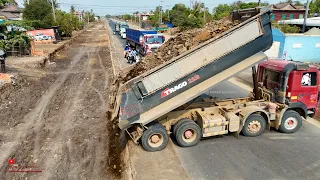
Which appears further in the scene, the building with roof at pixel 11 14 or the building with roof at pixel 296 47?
the building with roof at pixel 11 14

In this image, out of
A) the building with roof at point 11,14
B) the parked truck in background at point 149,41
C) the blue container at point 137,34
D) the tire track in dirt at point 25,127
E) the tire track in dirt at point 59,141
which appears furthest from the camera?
the building with roof at point 11,14

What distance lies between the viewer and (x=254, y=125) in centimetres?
804

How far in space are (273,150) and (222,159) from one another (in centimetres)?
162

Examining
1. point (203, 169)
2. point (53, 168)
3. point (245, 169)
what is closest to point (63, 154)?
point (53, 168)

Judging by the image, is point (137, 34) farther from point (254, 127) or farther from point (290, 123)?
point (290, 123)

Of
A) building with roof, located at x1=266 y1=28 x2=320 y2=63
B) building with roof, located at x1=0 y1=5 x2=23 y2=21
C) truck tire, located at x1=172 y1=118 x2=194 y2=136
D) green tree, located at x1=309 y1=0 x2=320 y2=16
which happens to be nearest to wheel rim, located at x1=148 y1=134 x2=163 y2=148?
truck tire, located at x1=172 y1=118 x2=194 y2=136

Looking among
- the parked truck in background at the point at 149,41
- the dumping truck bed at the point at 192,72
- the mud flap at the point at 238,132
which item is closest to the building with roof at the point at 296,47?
the parked truck in background at the point at 149,41

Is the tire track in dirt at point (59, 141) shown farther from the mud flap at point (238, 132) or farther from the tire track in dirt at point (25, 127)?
the mud flap at point (238, 132)

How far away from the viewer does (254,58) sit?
733 cm

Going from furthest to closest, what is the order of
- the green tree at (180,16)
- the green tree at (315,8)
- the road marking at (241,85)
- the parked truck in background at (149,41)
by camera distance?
the green tree at (315,8)
the green tree at (180,16)
the parked truck in background at (149,41)
the road marking at (241,85)

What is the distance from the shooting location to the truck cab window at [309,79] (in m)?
7.84

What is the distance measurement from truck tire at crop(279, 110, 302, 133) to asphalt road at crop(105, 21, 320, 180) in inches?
7.6

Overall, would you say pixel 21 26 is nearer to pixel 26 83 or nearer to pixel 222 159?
pixel 26 83

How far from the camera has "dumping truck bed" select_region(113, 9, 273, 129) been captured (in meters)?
6.88
